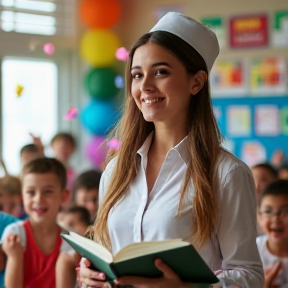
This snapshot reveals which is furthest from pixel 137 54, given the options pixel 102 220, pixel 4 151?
pixel 4 151

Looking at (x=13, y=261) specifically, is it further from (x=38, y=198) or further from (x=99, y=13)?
(x=99, y=13)

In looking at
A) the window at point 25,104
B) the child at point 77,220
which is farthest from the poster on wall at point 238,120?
the child at point 77,220

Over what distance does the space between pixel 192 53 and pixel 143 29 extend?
16.3ft

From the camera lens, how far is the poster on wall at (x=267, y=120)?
5982mm

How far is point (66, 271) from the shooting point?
2398 millimetres

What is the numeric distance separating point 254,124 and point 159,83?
15.0 feet

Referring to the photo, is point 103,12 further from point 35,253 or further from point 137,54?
point 137,54

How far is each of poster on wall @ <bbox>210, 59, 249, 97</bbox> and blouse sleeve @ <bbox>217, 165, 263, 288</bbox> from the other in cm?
459

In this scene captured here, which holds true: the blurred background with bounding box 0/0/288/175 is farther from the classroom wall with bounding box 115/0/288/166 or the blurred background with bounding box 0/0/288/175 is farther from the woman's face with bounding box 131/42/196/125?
the woman's face with bounding box 131/42/196/125

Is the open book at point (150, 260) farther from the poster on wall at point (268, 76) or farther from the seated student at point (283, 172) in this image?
the poster on wall at point (268, 76)

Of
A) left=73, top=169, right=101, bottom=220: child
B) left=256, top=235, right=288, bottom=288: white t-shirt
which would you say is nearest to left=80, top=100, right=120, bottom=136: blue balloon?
left=73, top=169, right=101, bottom=220: child

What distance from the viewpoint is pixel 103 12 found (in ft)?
20.5

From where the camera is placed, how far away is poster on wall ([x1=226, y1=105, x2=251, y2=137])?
6.13m

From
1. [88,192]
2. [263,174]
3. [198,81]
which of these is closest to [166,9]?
[263,174]
